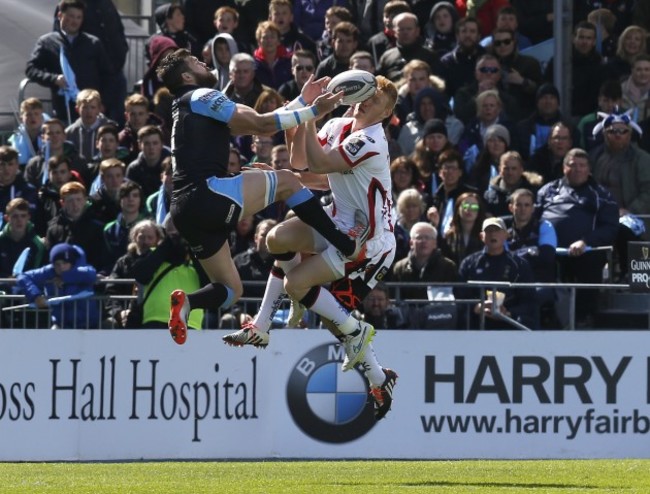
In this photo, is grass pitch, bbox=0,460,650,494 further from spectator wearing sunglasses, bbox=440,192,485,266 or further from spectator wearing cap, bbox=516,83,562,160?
spectator wearing cap, bbox=516,83,562,160

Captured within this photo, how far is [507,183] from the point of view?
54.7 ft

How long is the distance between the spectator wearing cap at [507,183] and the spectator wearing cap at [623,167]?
A: 804 mm

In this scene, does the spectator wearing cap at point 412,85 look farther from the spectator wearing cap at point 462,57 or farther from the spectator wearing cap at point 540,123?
the spectator wearing cap at point 540,123

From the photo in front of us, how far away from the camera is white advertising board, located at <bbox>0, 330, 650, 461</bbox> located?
1570cm

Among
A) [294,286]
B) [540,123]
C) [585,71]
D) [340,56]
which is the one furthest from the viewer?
[585,71]

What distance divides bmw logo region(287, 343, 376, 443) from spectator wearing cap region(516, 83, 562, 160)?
129 inches

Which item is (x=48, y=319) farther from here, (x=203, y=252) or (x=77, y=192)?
(x=203, y=252)

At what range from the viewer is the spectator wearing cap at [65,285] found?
15633 millimetres

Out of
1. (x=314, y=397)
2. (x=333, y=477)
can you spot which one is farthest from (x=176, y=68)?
(x=314, y=397)

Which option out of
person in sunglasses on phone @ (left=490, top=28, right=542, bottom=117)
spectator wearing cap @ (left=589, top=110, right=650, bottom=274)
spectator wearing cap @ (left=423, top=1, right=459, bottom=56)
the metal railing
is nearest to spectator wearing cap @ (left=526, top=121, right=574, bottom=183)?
spectator wearing cap @ (left=589, top=110, right=650, bottom=274)

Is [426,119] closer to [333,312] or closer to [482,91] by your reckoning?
[482,91]

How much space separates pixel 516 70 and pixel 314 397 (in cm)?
477

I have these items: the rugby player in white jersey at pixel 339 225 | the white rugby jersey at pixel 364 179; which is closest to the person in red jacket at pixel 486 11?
the rugby player in white jersey at pixel 339 225

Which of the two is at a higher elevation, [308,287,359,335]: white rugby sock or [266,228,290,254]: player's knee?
[266,228,290,254]: player's knee
